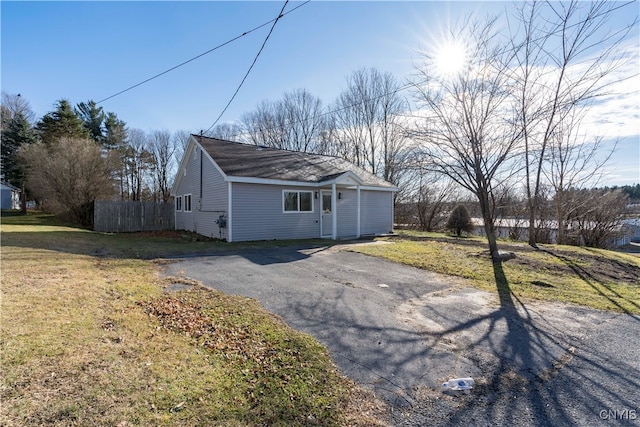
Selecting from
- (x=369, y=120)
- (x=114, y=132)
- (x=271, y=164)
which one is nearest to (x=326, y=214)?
(x=271, y=164)

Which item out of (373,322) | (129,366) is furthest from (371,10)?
(129,366)

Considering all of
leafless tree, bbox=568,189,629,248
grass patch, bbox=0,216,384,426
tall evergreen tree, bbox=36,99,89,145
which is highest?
tall evergreen tree, bbox=36,99,89,145

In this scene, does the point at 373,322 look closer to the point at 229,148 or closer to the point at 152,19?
the point at 152,19

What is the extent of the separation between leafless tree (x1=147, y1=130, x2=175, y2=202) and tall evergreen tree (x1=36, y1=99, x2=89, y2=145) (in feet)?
21.5

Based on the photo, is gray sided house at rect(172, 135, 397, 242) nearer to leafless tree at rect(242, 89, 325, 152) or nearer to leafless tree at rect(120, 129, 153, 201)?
leafless tree at rect(242, 89, 325, 152)

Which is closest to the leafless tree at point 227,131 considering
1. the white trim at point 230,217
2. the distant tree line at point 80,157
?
the distant tree line at point 80,157

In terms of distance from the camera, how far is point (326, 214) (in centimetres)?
1537

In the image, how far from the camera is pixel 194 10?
29.0 feet

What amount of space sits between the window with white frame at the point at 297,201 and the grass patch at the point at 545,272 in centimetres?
406

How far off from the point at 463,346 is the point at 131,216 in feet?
61.6

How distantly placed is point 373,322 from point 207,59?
9.46 m

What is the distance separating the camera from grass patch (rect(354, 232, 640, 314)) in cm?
588

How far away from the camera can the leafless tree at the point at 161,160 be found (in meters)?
36.2

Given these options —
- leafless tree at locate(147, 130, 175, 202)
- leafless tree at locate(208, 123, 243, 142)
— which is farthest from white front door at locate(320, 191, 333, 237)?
leafless tree at locate(147, 130, 175, 202)
